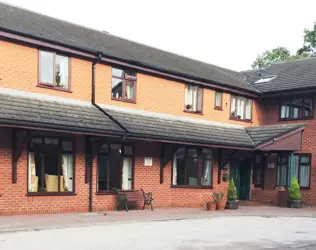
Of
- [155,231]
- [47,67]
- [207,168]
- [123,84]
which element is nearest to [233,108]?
[207,168]

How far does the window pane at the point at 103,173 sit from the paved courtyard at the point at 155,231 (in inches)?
46.6

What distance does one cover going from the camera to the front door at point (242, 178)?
20.9m

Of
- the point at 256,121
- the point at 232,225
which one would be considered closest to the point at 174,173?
the point at 232,225

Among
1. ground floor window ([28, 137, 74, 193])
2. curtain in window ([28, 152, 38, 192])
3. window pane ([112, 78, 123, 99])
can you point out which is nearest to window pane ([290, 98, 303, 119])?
window pane ([112, 78, 123, 99])

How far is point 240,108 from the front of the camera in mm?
20562

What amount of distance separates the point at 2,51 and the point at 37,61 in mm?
1148

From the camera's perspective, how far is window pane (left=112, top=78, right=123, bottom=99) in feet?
50.3

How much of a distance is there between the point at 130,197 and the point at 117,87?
405 cm

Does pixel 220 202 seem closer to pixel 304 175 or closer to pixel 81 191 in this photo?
pixel 81 191

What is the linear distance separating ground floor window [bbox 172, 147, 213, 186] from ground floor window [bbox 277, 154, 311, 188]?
414 cm

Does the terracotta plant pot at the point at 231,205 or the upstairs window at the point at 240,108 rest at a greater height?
the upstairs window at the point at 240,108

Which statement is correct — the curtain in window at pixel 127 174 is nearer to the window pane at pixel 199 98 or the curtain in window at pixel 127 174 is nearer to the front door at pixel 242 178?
the window pane at pixel 199 98

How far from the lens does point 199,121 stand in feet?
60.0

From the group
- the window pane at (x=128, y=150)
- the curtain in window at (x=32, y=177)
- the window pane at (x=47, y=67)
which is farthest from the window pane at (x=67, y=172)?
the window pane at (x=47, y=67)
